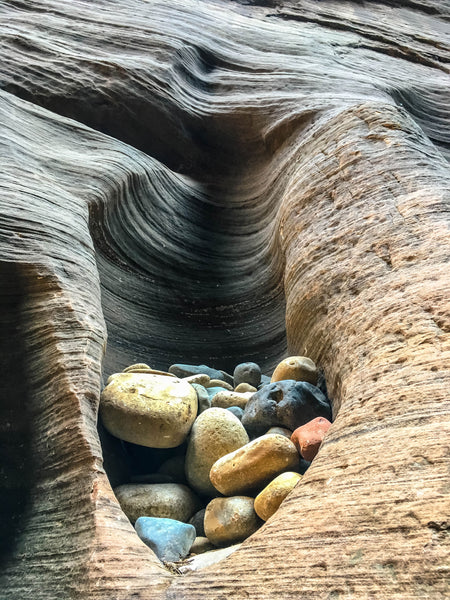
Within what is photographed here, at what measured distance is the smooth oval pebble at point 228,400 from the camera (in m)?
2.81

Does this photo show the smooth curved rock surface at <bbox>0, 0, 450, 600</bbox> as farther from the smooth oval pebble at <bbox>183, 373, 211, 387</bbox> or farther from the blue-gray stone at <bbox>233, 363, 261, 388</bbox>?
the smooth oval pebble at <bbox>183, 373, 211, 387</bbox>

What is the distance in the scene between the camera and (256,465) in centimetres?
214

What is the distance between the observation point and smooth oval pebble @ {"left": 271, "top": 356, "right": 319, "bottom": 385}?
2.88 m

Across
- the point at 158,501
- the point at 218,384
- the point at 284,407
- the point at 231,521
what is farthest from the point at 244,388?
the point at 231,521

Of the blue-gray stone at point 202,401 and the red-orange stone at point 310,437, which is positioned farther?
the blue-gray stone at point 202,401

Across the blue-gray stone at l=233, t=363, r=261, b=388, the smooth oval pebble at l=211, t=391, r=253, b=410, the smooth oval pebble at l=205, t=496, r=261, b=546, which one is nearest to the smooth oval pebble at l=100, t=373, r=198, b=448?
the smooth oval pebble at l=211, t=391, r=253, b=410

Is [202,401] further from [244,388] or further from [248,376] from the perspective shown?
[248,376]

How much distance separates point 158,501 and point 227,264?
111 inches

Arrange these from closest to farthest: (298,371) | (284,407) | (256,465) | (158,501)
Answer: (256,465) < (158,501) < (284,407) < (298,371)

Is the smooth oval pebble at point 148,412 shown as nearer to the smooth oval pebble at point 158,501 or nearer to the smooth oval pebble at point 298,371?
the smooth oval pebble at point 158,501

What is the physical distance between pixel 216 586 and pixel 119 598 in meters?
0.30

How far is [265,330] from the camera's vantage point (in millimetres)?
4258

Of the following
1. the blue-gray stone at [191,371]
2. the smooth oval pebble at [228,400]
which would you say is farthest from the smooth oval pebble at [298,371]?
the blue-gray stone at [191,371]

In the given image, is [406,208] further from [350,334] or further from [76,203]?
[76,203]
